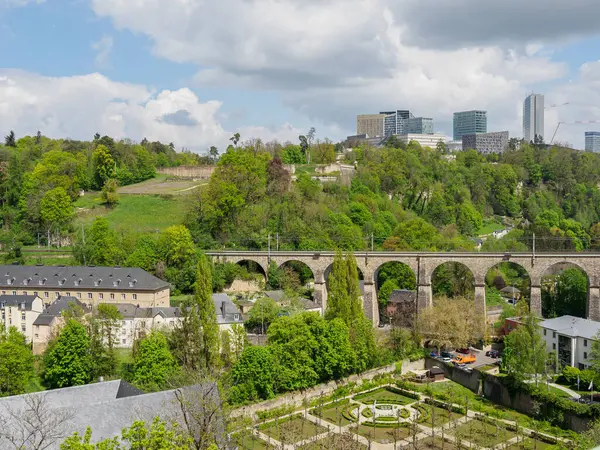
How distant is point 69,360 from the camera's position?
37000mm

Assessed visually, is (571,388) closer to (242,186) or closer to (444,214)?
(242,186)

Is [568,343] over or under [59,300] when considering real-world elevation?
under

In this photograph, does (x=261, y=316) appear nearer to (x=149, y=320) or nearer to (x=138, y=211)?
(x=149, y=320)

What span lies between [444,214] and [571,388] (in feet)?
165

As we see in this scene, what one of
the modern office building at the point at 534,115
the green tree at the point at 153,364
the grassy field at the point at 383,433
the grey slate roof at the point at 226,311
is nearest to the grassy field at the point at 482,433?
the grassy field at the point at 383,433

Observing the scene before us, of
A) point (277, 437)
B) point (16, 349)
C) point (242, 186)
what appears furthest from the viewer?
point (242, 186)

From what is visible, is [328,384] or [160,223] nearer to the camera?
[328,384]

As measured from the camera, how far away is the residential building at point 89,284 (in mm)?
48594

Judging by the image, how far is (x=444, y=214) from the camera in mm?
87375

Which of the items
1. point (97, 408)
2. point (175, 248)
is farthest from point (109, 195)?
point (97, 408)

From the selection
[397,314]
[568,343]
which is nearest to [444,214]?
[397,314]

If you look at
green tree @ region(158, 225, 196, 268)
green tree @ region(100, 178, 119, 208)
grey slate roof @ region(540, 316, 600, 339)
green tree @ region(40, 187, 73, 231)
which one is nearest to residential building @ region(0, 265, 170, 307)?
green tree @ region(158, 225, 196, 268)

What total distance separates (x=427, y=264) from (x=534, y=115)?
138m

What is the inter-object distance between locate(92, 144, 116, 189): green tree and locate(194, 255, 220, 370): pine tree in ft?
167
